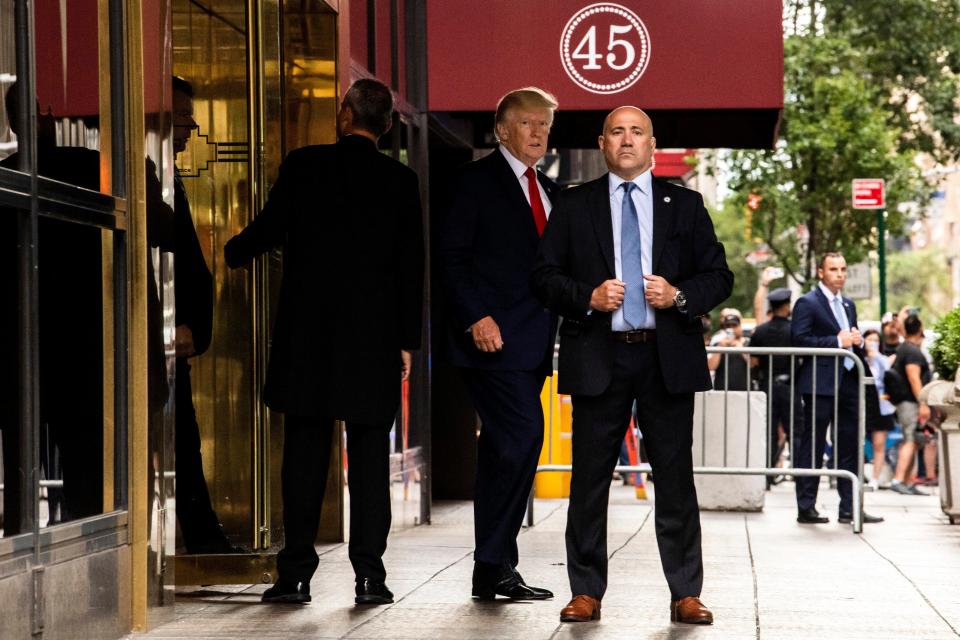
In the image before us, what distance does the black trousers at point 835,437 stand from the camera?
38.4 ft

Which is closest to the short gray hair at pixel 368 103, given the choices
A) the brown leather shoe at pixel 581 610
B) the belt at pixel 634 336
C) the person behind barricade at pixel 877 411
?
the belt at pixel 634 336

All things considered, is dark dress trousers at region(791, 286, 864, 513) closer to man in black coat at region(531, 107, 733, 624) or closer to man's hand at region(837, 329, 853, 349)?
man's hand at region(837, 329, 853, 349)

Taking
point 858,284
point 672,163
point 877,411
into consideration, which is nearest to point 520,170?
point 877,411

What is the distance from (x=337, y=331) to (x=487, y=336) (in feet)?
1.98

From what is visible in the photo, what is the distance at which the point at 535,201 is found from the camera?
22.6ft

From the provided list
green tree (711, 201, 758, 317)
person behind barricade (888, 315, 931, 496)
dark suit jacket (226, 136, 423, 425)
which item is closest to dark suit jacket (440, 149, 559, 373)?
dark suit jacket (226, 136, 423, 425)

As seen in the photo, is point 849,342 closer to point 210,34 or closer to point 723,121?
point 723,121

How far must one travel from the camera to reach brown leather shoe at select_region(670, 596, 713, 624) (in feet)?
19.6

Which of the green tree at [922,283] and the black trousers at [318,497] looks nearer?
the black trousers at [318,497]

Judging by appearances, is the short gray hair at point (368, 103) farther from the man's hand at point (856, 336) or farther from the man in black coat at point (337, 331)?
the man's hand at point (856, 336)

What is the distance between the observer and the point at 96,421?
543cm

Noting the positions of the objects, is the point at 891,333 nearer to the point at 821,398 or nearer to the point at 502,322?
the point at 821,398

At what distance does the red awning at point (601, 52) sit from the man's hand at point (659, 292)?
180 inches

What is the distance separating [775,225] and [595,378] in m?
24.2
